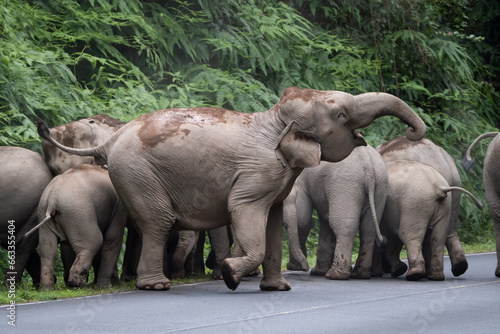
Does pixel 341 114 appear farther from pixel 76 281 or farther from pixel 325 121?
pixel 76 281

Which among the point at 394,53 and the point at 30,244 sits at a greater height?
the point at 394,53

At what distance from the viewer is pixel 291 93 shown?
9430mm

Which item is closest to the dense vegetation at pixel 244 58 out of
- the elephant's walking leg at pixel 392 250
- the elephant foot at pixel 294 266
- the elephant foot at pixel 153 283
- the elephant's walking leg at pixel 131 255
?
the elephant's walking leg at pixel 131 255

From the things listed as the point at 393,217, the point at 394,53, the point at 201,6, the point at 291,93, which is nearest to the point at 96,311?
the point at 291,93

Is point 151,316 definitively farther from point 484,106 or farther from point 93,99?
point 484,106

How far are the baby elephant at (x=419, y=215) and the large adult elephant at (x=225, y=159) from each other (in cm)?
173

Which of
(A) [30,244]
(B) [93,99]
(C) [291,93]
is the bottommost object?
(A) [30,244]

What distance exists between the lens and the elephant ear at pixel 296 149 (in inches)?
359

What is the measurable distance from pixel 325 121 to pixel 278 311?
7.72 ft

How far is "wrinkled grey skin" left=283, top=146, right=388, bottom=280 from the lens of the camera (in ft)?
35.8

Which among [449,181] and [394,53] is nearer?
[449,181]

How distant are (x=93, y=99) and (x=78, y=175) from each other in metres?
5.06

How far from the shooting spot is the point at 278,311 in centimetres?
770

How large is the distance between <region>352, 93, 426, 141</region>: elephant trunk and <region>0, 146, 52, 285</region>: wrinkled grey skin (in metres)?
3.50
